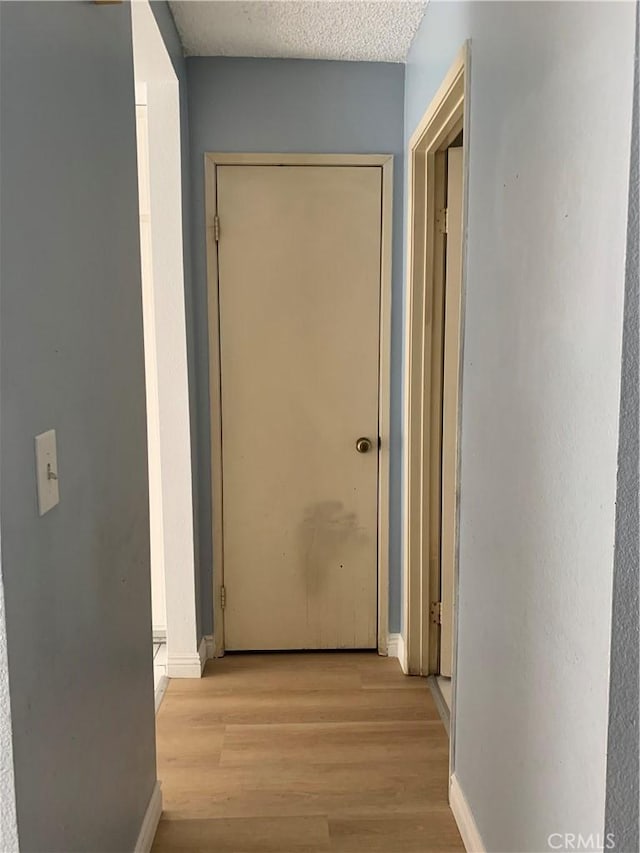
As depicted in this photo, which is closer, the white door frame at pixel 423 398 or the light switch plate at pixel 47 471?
the light switch plate at pixel 47 471

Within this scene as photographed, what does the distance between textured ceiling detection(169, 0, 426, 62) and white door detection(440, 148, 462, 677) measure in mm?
477

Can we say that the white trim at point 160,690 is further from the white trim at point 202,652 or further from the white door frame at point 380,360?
the white door frame at point 380,360

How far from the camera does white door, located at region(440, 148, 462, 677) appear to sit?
2588 mm

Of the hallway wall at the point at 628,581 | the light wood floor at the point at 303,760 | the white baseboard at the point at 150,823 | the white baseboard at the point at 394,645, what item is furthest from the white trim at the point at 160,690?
the hallway wall at the point at 628,581

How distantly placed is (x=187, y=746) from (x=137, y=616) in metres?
0.88

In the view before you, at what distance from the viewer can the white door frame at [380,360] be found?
2.78 meters

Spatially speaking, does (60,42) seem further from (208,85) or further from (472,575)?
(208,85)

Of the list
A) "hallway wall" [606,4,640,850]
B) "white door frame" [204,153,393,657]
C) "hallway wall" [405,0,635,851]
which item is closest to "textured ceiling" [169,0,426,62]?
"white door frame" [204,153,393,657]

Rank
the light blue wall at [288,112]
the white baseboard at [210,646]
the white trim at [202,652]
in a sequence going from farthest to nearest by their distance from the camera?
1. the white baseboard at [210,646]
2. the white trim at [202,652]
3. the light blue wall at [288,112]

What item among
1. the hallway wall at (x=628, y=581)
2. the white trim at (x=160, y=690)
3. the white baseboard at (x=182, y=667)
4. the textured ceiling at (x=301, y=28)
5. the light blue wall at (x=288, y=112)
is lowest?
the white trim at (x=160, y=690)

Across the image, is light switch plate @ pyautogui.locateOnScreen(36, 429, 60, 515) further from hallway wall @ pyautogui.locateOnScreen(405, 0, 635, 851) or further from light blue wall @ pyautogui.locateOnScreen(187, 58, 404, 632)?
light blue wall @ pyautogui.locateOnScreen(187, 58, 404, 632)

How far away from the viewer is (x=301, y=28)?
8.02 ft

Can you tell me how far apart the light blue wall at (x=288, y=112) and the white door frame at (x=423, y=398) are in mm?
217

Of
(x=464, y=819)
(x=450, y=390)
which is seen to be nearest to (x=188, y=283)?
(x=450, y=390)
